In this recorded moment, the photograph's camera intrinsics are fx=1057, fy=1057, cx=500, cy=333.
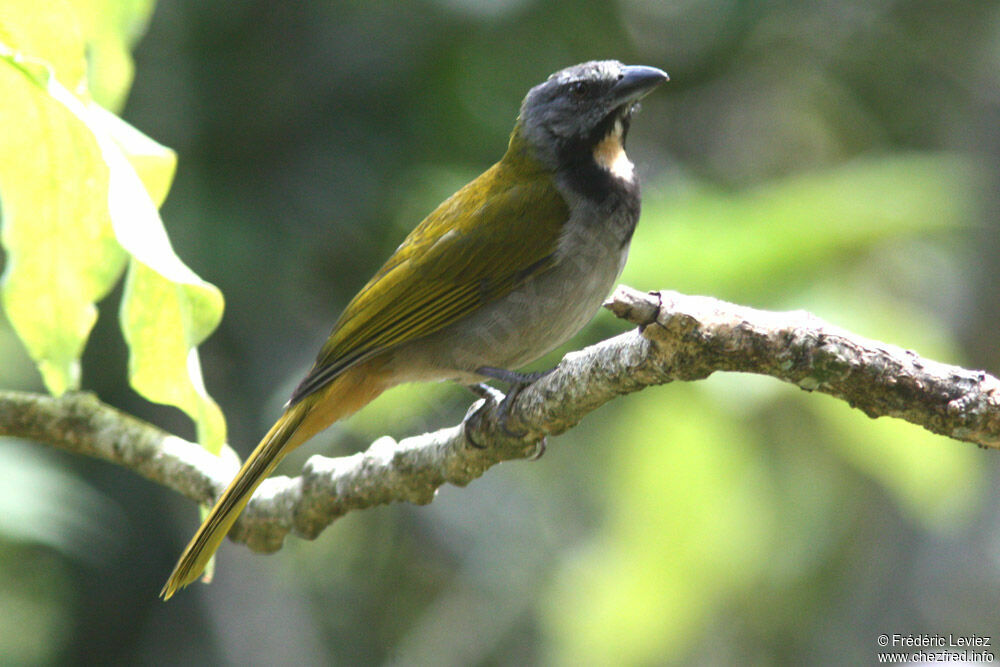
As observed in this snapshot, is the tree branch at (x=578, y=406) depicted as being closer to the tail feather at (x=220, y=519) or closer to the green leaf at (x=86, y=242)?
the tail feather at (x=220, y=519)

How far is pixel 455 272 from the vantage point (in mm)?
3229

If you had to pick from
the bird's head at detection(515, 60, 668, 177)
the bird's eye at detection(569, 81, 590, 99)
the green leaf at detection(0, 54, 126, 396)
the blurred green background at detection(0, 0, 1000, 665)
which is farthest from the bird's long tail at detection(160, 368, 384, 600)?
the bird's eye at detection(569, 81, 590, 99)

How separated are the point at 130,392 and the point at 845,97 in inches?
178

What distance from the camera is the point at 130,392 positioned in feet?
17.0

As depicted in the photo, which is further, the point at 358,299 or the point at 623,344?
the point at 358,299

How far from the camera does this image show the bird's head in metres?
3.41

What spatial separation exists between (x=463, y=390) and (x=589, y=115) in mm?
1488

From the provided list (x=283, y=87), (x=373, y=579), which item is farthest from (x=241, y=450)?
(x=283, y=87)

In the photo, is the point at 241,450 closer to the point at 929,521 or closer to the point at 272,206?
the point at 272,206

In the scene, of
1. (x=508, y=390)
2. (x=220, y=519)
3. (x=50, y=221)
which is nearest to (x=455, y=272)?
(x=508, y=390)

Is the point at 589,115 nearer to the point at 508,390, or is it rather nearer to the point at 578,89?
the point at 578,89

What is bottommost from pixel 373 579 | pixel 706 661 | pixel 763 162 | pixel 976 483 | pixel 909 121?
pixel 373 579

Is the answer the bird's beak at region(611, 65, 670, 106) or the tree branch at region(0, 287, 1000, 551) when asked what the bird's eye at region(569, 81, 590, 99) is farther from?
the tree branch at region(0, 287, 1000, 551)

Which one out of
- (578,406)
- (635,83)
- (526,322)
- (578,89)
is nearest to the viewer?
(578,406)
